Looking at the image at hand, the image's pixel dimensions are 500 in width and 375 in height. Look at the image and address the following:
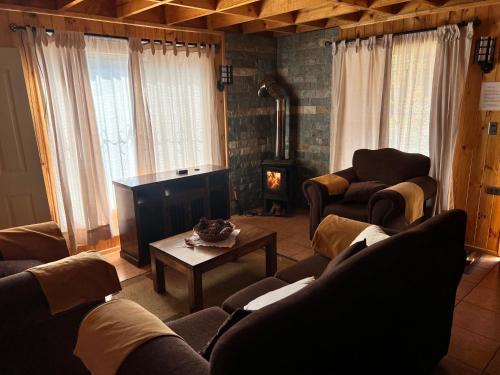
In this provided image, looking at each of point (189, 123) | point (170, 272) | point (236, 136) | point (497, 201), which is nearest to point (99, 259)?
point (170, 272)

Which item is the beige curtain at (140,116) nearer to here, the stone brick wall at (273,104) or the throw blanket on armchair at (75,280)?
the stone brick wall at (273,104)

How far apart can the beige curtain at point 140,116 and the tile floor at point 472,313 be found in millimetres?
971

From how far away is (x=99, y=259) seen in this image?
1863 millimetres

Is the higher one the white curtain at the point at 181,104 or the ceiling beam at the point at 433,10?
the ceiling beam at the point at 433,10

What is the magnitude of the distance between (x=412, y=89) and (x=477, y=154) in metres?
0.88

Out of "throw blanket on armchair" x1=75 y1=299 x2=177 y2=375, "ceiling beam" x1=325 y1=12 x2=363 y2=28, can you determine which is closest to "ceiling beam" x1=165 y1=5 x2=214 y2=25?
"ceiling beam" x1=325 y1=12 x2=363 y2=28

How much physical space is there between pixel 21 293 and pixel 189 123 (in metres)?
2.85

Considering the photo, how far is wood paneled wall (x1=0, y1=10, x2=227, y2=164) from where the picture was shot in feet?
9.52

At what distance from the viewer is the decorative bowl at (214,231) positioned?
2652 mm

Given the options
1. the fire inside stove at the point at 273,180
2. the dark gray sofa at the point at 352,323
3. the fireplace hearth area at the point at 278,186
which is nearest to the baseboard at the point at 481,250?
the dark gray sofa at the point at 352,323

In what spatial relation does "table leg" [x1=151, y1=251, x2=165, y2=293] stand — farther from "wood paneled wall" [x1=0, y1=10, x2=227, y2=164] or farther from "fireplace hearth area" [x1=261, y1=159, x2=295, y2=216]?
"fireplace hearth area" [x1=261, y1=159, x2=295, y2=216]

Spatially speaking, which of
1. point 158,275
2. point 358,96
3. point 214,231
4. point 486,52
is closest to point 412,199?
point 486,52

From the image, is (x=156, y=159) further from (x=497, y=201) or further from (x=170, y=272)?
(x=497, y=201)

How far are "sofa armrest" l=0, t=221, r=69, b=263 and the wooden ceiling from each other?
5.98 ft
